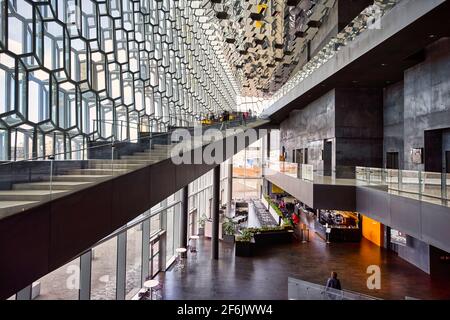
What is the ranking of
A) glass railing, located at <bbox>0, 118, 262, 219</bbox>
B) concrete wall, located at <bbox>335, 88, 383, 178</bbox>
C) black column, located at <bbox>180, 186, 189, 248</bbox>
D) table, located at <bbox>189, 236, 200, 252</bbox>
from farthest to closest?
concrete wall, located at <bbox>335, 88, 383, 178</bbox>, table, located at <bbox>189, 236, 200, 252</bbox>, black column, located at <bbox>180, 186, 189, 248</bbox>, glass railing, located at <bbox>0, 118, 262, 219</bbox>

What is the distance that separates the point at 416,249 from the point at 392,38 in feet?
29.9

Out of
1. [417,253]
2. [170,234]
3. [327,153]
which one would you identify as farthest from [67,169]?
[327,153]

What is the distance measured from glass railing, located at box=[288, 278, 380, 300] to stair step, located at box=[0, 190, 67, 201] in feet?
20.7

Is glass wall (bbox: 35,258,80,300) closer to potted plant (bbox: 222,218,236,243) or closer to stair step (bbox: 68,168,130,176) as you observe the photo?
stair step (bbox: 68,168,130,176)

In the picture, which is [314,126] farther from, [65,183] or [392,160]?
[65,183]

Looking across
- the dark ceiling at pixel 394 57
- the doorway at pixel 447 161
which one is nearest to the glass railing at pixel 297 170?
the dark ceiling at pixel 394 57

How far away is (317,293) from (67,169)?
649 centimetres

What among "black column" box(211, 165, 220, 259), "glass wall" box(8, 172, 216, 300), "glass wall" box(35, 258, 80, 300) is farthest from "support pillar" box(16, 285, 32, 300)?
"black column" box(211, 165, 220, 259)

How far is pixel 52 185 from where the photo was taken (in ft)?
14.3

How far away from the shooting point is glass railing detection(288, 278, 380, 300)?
7.71 meters

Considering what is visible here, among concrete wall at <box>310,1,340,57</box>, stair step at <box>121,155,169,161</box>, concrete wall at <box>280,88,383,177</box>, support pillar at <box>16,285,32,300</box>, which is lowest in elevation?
support pillar at <box>16,285,32,300</box>

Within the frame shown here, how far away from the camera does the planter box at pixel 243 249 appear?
55.1 feet

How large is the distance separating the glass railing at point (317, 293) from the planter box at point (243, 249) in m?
6.58

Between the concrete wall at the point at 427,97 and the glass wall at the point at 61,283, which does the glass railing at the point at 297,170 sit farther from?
the glass wall at the point at 61,283
